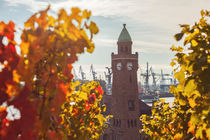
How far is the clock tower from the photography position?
41.3 m

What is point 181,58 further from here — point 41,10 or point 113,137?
point 113,137

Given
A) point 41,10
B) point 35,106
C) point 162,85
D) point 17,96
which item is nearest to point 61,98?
point 35,106

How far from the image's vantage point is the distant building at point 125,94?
1629 inches

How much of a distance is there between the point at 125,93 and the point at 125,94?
165mm

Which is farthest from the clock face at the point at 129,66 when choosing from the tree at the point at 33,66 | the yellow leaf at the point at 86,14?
the yellow leaf at the point at 86,14

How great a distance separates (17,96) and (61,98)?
0.30m

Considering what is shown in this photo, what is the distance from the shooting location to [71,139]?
383 centimetres

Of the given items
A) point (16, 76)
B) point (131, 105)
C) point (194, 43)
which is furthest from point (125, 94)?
point (16, 76)

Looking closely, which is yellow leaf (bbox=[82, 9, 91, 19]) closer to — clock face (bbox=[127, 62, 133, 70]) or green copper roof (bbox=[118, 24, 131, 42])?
clock face (bbox=[127, 62, 133, 70])

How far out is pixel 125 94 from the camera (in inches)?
1636

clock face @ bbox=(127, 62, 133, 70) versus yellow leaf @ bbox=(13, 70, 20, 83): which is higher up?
clock face @ bbox=(127, 62, 133, 70)

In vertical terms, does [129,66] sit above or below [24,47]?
above

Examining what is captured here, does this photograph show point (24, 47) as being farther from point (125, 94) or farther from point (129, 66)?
point (129, 66)

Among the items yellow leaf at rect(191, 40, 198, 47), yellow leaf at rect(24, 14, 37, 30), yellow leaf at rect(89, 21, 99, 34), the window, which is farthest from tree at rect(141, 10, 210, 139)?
the window
